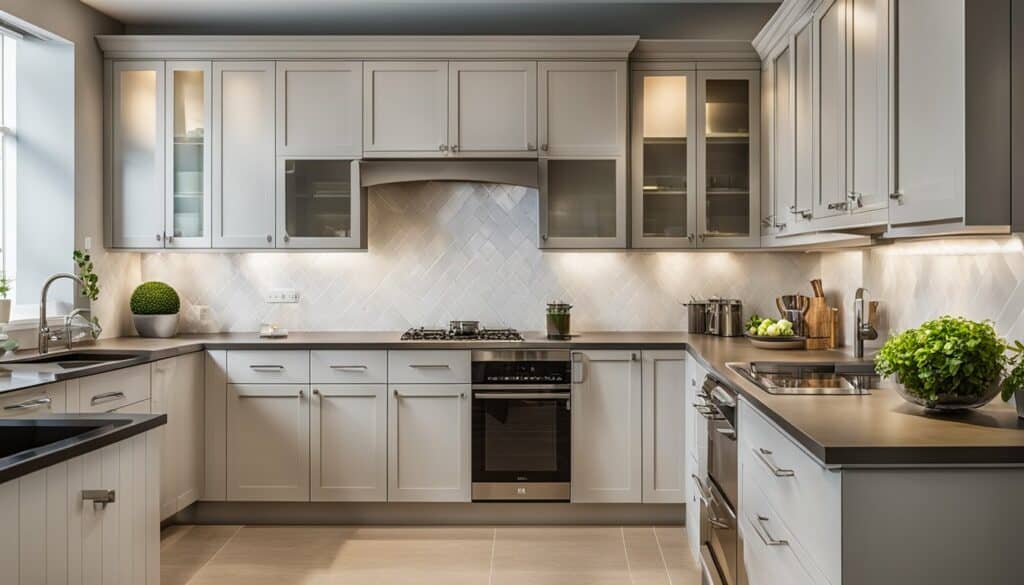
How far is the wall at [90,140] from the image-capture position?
164 inches

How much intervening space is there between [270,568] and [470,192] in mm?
2268

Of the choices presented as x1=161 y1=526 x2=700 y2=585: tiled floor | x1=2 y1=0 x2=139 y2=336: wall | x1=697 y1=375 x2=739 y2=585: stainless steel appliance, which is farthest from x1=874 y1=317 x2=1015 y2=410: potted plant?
x1=2 y1=0 x2=139 y2=336: wall

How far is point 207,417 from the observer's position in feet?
13.7

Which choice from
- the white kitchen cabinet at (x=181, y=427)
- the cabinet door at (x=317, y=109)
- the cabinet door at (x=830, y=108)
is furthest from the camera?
the cabinet door at (x=317, y=109)

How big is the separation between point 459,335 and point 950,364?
274 centimetres

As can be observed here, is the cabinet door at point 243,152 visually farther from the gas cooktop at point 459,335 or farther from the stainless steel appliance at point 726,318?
the stainless steel appliance at point 726,318

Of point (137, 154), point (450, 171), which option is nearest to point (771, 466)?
point (450, 171)

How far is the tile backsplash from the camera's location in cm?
472

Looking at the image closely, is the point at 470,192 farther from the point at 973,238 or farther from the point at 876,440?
the point at 876,440

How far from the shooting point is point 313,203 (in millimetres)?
4383

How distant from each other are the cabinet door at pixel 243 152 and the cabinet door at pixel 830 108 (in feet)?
8.98

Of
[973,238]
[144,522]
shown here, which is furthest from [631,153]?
[144,522]

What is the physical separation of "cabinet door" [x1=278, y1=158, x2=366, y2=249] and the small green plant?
92 cm

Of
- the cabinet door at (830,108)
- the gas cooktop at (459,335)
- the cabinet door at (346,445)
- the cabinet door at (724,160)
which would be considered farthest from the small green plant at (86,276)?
the cabinet door at (830,108)
